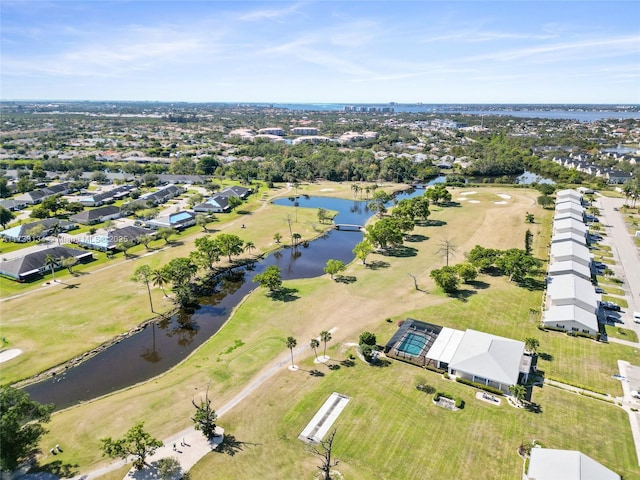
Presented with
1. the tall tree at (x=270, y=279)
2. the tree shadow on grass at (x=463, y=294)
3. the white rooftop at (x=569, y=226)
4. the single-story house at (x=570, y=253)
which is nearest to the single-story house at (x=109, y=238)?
the tall tree at (x=270, y=279)

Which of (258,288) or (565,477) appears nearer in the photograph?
(565,477)

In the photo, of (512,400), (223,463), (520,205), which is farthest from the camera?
(520,205)

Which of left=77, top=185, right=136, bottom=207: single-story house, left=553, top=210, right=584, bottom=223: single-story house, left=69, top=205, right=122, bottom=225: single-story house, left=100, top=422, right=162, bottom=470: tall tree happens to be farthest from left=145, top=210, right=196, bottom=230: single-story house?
left=553, top=210, right=584, bottom=223: single-story house

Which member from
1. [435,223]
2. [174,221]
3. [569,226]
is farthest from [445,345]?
[174,221]

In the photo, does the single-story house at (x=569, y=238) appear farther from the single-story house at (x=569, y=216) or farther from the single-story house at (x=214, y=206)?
the single-story house at (x=214, y=206)

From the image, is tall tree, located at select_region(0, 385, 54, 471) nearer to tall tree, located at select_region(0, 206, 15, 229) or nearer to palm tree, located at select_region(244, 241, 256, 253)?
palm tree, located at select_region(244, 241, 256, 253)

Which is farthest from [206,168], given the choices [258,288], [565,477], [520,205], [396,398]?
[565,477]

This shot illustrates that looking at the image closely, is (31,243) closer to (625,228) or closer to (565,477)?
(565,477)
